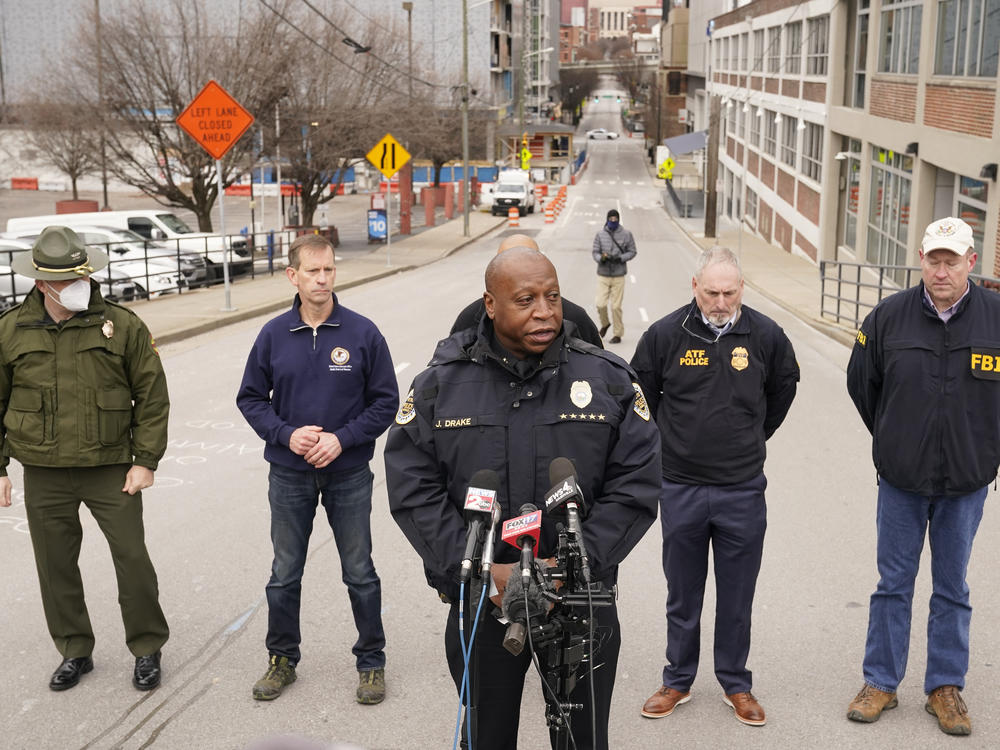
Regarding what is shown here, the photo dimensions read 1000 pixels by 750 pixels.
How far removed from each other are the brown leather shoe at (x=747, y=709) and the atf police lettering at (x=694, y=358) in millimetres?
1553

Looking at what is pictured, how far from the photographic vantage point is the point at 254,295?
23.8 meters

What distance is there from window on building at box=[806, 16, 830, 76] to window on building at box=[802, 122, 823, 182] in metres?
1.82

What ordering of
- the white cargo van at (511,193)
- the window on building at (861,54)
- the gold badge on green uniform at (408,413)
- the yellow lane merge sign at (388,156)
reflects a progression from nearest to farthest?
the gold badge on green uniform at (408,413) → the yellow lane merge sign at (388,156) → the window on building at (861,54) → the white cargo van at (511,193)

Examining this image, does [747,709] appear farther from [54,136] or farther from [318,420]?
[54,136]

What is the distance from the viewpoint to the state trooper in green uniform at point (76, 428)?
529 cm

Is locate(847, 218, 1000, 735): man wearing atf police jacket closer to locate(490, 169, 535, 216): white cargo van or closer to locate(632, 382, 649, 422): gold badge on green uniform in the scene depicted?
locate(632, 382, 649, 422): gold badge on green uniform

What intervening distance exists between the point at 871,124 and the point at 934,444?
25.4 m

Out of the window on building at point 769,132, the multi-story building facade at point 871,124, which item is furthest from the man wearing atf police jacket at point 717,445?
the window on building at point 769,132

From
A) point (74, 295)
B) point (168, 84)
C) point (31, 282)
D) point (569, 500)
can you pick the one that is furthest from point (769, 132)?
point (569, 500)

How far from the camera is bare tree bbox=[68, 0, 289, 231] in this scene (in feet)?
96.6

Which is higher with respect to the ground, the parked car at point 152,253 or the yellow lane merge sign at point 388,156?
the yellow lane merge sign at point 388,156

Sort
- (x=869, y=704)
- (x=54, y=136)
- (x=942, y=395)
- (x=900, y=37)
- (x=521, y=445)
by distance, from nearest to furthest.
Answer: (x=521, y=445) < (x=942, y=395) < (x=869, y=704) < (x=900, y=37) < (x=54, y=136)

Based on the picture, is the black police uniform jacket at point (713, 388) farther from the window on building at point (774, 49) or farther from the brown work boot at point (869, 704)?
the window on building at point (774, 49)

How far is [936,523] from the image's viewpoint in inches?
200
